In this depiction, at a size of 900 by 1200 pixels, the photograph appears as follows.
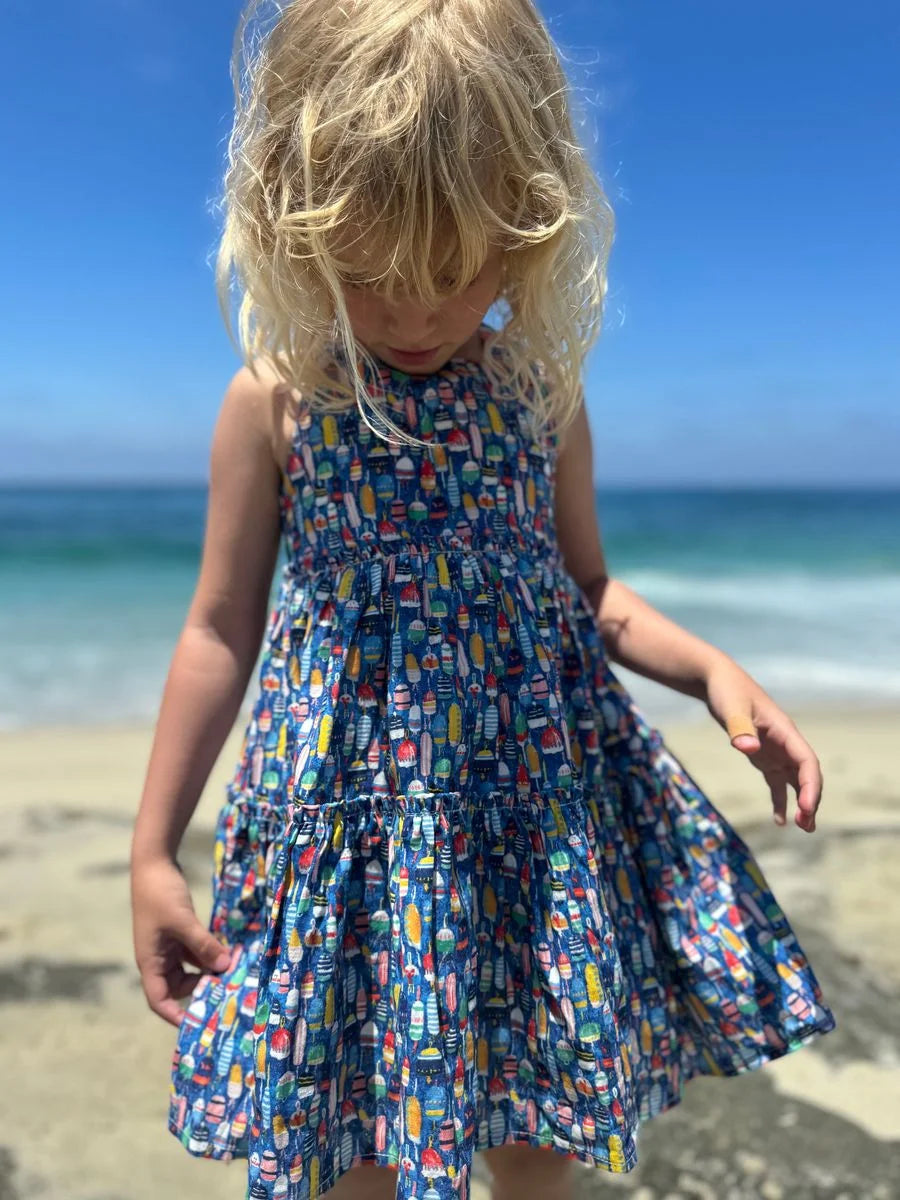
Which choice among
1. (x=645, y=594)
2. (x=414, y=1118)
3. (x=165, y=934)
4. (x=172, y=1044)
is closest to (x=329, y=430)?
(x=165, y=934)

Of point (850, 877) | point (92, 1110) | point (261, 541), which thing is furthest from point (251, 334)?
point (850, 877)

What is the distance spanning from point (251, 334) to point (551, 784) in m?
0.63

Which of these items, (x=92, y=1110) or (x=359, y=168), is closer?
(x=359, y=168)

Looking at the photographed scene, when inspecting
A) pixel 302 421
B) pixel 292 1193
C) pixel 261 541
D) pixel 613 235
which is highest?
pixel 613 235

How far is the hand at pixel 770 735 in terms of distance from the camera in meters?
1.11

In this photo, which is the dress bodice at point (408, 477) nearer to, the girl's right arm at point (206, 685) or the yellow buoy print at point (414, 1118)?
the girl's right arm at point (206, 685)

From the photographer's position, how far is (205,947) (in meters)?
1.14

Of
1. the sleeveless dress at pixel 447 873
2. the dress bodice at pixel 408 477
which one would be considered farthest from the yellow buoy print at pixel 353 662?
the dress bodice at pixel 408 477

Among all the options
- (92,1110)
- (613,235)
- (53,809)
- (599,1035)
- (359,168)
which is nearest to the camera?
(359,168)

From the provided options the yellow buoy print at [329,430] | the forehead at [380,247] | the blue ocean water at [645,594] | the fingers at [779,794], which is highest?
the forehead at [380,247]

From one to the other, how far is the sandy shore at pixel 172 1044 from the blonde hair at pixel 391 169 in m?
1.39

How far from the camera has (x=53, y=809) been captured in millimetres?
3477

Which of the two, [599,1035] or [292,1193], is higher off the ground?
[599,1035]

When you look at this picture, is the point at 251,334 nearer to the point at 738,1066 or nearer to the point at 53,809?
the point at 738,1066
